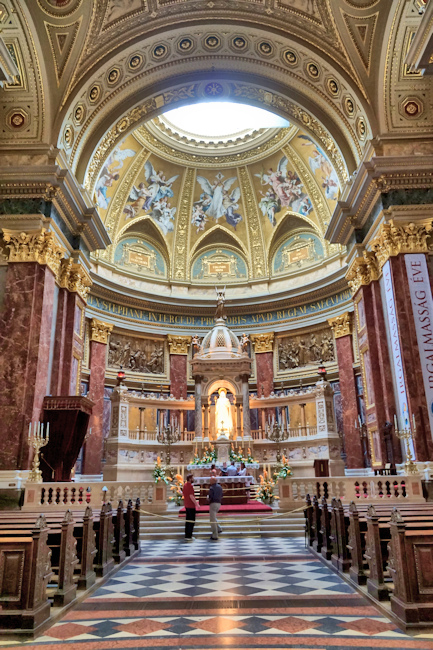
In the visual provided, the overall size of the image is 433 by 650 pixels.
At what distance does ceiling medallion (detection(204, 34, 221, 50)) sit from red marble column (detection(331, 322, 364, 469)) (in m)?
12.9

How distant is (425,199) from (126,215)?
17144 mm

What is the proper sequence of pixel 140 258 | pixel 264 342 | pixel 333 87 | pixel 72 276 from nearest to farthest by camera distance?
pixel 72 276, pixel 333 87, pixel 264 342, pixel 140 258

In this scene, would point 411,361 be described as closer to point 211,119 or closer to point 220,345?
point 220,345

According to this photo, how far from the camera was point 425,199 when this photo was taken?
14.7m

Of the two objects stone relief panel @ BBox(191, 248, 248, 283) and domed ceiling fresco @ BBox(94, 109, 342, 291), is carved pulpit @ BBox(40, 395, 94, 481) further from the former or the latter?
stone relief panel @ BBox(191, 248, 248, 283)

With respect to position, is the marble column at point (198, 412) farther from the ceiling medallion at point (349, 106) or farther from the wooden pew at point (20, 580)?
the wooden pew at point (20, 580)

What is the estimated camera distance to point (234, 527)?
12.2 meters

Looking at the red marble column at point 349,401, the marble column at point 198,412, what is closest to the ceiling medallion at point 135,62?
the marble column at point 198,412

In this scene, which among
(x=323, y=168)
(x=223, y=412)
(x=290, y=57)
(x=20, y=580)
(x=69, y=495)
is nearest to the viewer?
(x=20, y=580)

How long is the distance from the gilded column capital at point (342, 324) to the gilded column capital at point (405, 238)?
9.57 meters

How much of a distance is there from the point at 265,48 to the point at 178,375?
16.1 meters

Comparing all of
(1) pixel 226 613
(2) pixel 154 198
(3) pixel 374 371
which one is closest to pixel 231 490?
(3) pixel 374 371

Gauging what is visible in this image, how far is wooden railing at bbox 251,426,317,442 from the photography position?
22123mm

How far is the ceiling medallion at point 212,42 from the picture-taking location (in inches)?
678
